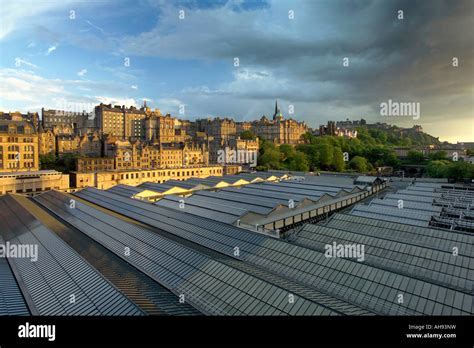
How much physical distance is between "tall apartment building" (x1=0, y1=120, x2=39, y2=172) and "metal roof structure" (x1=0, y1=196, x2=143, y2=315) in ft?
125

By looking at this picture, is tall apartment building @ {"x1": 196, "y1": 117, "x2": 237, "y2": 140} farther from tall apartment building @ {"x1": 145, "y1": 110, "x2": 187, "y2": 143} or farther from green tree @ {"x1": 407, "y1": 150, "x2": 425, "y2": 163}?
green tree @ {"x1": 407, "y1": 150, "x2": 425, "y2": 163}

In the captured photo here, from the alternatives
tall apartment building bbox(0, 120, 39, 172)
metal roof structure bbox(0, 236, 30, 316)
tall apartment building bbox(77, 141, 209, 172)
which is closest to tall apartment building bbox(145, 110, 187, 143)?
tall apartment building bbox(77, 141, 209, 172)

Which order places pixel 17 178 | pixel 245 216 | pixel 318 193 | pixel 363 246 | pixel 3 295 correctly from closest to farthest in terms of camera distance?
1. pixel 3 295
2. pixel 363 246
3. pixel 245 216
4. pixel 318 193
5. pixel 17 178

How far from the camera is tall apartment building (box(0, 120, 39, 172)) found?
160 ft

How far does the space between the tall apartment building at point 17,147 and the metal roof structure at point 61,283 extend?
38065 mm

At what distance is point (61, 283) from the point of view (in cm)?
1180

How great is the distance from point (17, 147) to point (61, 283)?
48624 mm

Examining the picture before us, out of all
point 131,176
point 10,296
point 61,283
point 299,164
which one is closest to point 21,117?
point 131,176

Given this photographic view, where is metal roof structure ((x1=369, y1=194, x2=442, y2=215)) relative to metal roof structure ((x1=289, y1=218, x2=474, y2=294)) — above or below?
above

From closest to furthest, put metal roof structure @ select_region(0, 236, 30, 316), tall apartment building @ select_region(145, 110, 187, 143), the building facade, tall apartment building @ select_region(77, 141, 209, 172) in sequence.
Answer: metal roof structure @ select_region(0, 236, 30, 316) → the building facade → tall apartment building @ select_region(77, 141, 209, 172) → tall apartment building @ select_region(145, 110, 187, 143)
